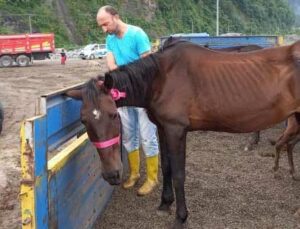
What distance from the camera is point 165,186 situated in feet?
15.3

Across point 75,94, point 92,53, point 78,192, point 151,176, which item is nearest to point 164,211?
point 151,176

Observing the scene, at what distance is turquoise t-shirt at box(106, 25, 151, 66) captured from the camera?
190 inches

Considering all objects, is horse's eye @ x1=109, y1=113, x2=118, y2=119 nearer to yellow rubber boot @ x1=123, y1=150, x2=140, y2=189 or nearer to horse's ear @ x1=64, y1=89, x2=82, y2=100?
horse's ear @ x1=64, y1=89, x2=82, y2=100

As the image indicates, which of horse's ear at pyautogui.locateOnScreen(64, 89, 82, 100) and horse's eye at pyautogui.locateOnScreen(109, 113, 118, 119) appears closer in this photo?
horse's eye at pyautogui.locateOnScreen(109, 113, 118, 119)

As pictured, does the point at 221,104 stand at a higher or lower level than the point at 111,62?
lower

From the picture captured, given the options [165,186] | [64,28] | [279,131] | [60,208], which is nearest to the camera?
[60,208]

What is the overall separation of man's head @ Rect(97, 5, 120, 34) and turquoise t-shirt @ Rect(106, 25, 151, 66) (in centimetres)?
18

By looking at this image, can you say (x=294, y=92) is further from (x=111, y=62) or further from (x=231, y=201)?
(x=111, y=62)

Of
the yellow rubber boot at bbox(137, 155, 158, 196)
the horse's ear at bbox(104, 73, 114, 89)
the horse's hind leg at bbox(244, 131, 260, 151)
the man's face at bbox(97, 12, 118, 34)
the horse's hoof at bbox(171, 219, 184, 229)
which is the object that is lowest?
the horse's hind leg at bbox(244, 131, 260, 151)

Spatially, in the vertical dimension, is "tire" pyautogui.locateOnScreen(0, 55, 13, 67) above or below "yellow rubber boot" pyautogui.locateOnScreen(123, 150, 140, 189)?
below

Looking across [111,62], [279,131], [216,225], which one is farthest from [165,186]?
[279,131]

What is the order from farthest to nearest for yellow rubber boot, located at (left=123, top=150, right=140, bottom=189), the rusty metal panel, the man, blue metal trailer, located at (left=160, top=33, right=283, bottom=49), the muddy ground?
blue metal trailer, located at (left=160, top=33, right=283, bottom=49) < yellow rubber boot, located at (left=123, top=150, right=140, bottom=189) < the man < the muddy ground < the rusty metal panel

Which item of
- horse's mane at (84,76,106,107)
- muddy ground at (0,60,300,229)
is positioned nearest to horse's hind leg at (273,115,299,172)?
muddy ground at (0,60,300,229)

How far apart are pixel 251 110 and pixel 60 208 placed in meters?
1.95
